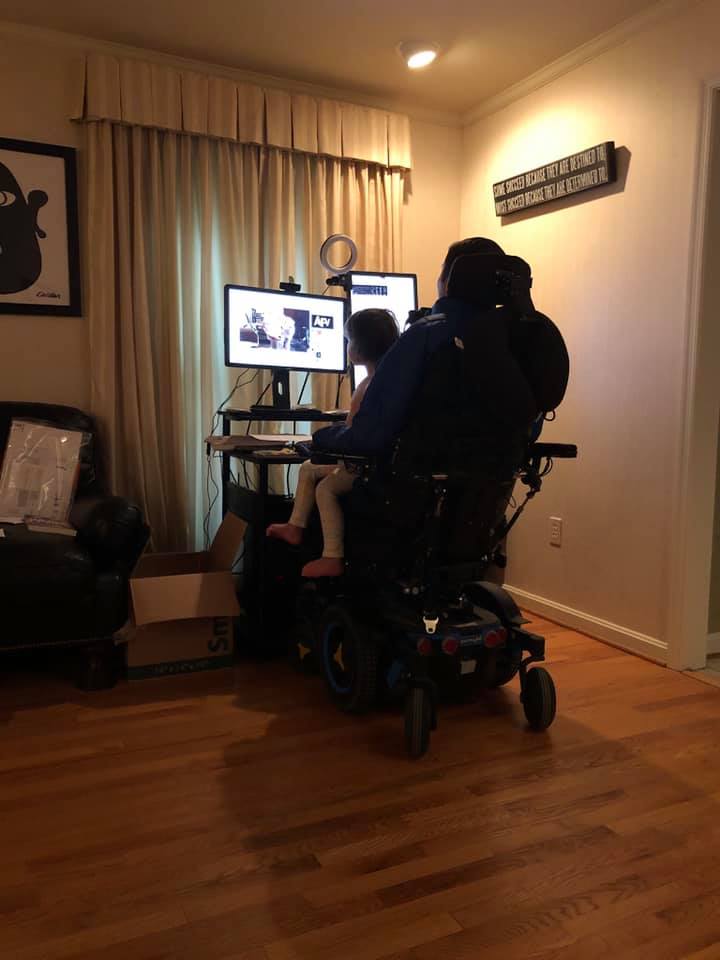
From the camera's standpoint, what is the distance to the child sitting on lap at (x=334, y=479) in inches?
89.0

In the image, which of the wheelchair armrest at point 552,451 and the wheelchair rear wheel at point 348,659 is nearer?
the wheelchair armrest at point 552,451

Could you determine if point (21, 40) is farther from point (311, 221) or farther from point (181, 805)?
point (181, 805)

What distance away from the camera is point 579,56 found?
2.98 m

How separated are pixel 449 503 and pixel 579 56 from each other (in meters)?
2.20

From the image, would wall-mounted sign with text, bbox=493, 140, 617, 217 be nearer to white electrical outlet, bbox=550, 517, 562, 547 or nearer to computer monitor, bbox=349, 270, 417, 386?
computer monitor, bbox=349, 270, 417, 386

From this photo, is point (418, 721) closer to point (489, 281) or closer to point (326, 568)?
point (326, 568)

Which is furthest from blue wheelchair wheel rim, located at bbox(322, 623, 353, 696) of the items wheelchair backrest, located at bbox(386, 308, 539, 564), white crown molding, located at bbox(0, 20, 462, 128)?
white crown molding, located at bbox(0, 20, 462, 128)

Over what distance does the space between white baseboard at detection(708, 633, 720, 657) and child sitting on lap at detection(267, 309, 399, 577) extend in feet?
5.02

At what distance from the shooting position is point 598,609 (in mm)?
2959

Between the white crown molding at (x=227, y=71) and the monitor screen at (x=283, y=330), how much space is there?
109cm

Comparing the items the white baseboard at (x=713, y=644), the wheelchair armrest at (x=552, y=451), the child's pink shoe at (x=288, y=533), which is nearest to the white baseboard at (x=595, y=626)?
the white baseboard at (x=713, y=644)

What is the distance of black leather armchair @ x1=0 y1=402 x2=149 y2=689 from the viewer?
218 centimetres

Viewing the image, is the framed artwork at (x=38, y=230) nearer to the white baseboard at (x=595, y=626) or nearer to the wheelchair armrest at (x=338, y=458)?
the wheelchair armrest at (x=338, y=458)

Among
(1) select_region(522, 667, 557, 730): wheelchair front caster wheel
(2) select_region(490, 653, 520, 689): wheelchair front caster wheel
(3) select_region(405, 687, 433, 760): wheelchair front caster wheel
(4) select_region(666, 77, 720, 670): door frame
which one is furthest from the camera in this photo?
(4) select_region(666, 77, 720, 670): door frame
